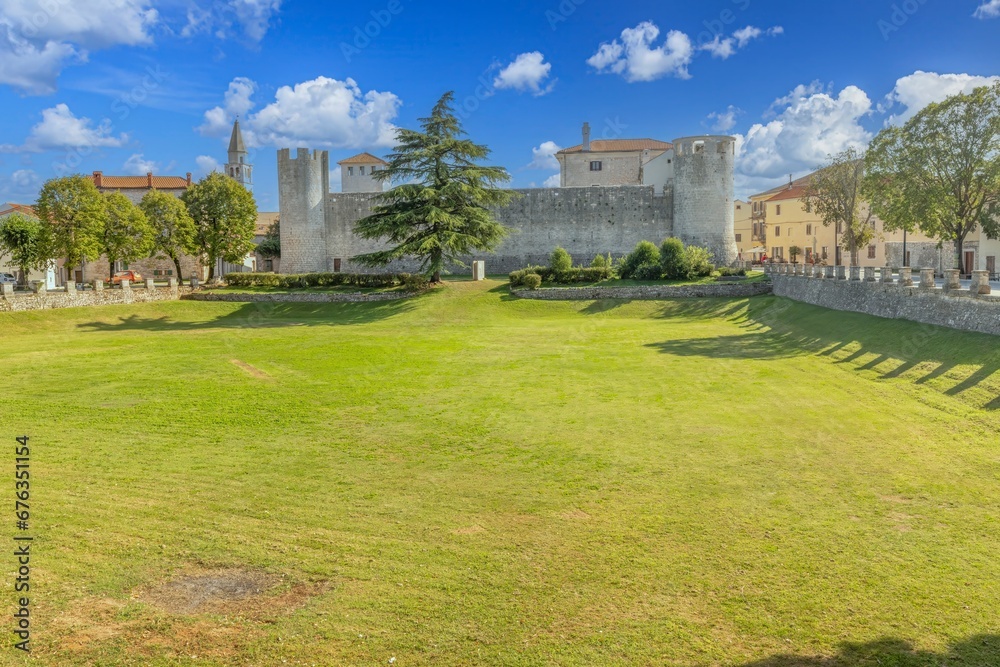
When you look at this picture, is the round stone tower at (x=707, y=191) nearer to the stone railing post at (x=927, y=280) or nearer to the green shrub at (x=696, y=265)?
the green shrub at (x=696, y=265)

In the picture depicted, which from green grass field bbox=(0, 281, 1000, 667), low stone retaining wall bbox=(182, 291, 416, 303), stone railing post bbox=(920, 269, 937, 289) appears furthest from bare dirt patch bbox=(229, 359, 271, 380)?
stone railing post bbox=(920, 269, 937, 289)

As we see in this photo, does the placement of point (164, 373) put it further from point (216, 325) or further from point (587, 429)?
point (216, 325)

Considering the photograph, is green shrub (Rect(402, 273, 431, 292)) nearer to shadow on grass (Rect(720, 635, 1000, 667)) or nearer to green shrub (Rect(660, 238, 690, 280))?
A: green shrub (Rect(660, 238, 690, 280))

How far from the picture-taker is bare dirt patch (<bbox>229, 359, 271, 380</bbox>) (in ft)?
55.5

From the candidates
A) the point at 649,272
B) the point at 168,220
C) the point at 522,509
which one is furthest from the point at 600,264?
the point at 522,509

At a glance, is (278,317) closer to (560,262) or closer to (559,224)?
(560,262)

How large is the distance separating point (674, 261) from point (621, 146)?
30.1 m

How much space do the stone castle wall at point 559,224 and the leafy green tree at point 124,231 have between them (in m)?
10.4

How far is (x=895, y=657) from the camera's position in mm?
5484

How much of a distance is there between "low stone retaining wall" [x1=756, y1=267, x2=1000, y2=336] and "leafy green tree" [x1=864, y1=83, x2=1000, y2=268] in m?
3.91

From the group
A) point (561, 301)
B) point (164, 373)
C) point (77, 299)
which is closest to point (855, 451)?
point (164, 373)

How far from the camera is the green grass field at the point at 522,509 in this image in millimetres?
5746

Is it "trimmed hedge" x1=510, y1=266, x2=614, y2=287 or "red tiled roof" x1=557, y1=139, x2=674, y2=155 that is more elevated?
"red tiled roof" x1=557, y1=139, x2=674, y2=155

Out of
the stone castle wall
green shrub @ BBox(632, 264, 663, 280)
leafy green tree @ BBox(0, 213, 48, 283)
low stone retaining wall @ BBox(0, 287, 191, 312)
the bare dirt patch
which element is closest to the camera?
the bare dirt patch
